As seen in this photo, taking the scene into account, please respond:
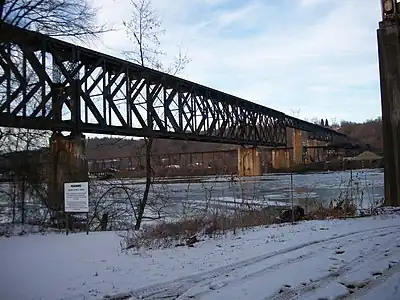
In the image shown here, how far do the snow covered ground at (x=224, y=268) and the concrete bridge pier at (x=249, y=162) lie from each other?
7791 cm

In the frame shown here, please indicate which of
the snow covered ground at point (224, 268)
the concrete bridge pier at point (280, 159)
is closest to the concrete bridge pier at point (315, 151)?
the concrete bridge pier at point (280, 159)

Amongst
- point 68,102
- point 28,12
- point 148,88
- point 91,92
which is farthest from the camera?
point 148,88

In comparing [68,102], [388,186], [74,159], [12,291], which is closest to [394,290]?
[12,291]

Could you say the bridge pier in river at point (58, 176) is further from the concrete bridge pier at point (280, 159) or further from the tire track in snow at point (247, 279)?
the concrete bridge pier at point (280, 159)

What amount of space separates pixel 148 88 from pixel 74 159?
596 inches

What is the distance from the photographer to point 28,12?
11.7 metres

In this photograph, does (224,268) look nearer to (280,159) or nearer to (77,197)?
(77,197)

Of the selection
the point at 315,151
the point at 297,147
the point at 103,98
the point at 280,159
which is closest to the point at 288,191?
the point at 103,98

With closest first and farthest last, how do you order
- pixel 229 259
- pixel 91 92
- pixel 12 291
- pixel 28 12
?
pixel 12 291 < pixel 229 259 < pixel 28 12 < pixel 91 92

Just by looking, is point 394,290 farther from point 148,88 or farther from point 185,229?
point 148,88

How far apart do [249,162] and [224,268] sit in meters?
82.9

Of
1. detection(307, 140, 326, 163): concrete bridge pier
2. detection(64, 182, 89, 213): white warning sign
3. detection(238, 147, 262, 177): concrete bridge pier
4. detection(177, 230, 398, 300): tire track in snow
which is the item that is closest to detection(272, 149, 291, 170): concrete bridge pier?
detection(307, 140, 326, 163): concrete bridge pier

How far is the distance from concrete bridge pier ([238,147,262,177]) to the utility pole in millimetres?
70275

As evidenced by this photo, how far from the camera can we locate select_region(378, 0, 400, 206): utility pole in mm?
19656
